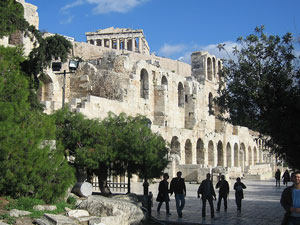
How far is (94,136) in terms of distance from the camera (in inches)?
440

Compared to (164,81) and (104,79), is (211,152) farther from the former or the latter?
(104,79)

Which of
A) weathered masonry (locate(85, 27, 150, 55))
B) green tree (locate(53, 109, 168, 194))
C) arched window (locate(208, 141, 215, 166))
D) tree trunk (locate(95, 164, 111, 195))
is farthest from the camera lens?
weathered masonry (locate(85, 27, 150, 55))

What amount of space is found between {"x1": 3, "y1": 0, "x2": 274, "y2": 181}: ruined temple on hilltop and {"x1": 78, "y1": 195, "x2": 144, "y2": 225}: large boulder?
1184 centimetres

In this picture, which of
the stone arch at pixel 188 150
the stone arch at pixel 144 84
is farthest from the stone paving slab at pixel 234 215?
the stone arch at pixel 188 150

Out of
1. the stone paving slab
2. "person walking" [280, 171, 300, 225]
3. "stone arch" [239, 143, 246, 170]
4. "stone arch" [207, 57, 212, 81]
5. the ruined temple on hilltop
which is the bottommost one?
the stone paving slab

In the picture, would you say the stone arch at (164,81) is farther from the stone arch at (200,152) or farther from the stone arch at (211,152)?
the stone arch at (211,152)

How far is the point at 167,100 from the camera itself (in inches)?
1293

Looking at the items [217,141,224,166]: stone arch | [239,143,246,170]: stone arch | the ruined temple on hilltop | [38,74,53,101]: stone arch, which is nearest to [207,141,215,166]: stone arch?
the ruined temple on hilltop

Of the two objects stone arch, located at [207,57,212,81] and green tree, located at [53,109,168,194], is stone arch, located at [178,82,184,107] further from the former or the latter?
green tree, located at [53,109,168,194]

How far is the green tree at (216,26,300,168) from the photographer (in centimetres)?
958

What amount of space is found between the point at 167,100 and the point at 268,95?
21966 millimetres

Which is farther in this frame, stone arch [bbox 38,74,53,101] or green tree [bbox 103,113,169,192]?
stone arch [bbox 38,74,53,101]

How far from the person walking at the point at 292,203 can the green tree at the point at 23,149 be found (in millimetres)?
5044

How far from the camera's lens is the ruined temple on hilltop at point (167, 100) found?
25.4 m
